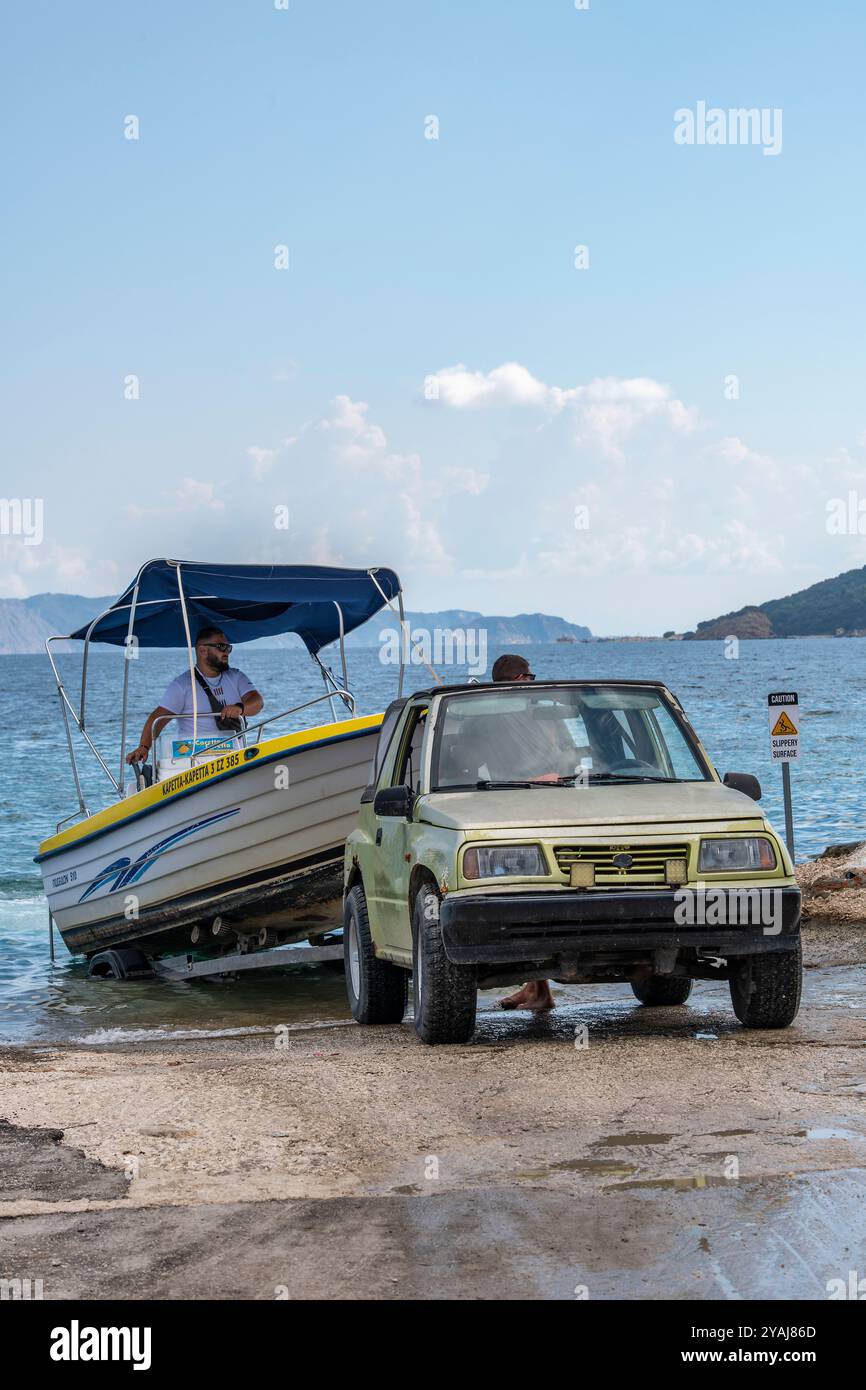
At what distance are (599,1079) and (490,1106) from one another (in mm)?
652

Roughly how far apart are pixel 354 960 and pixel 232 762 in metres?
2.58

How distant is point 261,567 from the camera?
13695 mm

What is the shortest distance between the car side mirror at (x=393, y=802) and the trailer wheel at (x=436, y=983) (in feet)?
1.50

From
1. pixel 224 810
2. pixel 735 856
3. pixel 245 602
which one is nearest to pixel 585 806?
pixel 735 856

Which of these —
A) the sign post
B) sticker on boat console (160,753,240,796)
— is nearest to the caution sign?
the sign post

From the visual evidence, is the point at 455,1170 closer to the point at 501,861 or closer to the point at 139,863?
the point at 501,861

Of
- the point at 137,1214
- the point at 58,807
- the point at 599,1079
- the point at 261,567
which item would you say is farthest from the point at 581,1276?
the point at 58,807

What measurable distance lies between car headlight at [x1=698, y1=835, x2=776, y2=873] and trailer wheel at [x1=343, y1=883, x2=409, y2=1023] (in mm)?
2326

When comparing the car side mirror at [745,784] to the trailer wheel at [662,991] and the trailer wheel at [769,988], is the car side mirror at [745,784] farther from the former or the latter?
the trailer wheel at [662,991]

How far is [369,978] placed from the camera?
31.2ft

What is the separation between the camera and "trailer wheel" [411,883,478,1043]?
313 inches

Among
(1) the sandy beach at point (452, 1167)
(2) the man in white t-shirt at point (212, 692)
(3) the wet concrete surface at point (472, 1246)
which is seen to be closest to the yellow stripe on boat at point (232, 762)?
(2) the man in white t-shirt at point (212, 692)
